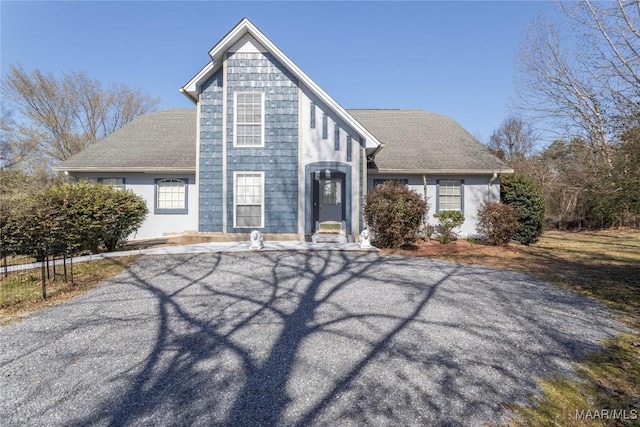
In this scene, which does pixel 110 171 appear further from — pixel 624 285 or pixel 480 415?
pixel 624 285

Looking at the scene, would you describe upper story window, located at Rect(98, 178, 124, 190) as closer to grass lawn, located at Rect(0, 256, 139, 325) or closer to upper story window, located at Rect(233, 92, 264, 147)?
upper story window, located at Rect(233, 92, 264, 147)

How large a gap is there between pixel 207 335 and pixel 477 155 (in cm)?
1367

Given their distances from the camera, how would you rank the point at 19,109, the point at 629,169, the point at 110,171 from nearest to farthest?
the point at 629,169
the point at 110,171
the point at 19,109

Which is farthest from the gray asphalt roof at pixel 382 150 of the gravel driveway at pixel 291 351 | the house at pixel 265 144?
the gravel driveway at pixel 291 351

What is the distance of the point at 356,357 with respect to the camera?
3701mm

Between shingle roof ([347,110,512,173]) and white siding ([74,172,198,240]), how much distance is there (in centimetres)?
787

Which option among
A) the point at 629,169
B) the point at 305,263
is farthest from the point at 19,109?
the point at 629,169

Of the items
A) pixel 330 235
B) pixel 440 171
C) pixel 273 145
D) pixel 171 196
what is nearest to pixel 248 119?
pixel 273 145

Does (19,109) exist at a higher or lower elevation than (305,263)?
higher

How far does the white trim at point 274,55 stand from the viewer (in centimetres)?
1094

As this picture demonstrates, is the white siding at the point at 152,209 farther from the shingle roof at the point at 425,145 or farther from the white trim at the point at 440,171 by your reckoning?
the shingle roof at the point at 425,145

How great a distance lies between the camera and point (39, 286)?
22.0ft

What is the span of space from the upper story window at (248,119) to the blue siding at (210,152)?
58cm


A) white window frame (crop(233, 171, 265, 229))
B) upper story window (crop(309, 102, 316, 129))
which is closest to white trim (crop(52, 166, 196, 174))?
white window frame (crop(233, 171, 265, 229))
